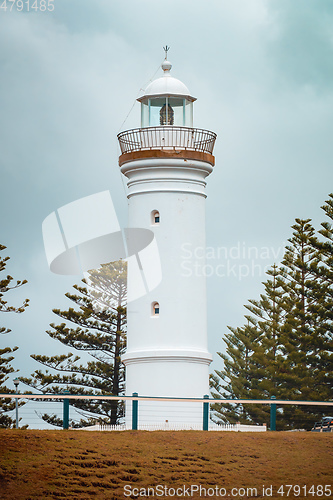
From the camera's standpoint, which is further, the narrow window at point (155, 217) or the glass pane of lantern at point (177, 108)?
the glass pane of lantern at point (177, 108)

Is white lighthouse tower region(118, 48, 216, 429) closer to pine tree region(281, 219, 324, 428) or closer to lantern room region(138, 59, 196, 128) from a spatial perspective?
lantern room region(138, 59, 196, 128)

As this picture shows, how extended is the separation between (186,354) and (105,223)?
585cm

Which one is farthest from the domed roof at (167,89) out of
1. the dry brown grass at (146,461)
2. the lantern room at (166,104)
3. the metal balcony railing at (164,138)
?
the dry brown grass at (146,461)

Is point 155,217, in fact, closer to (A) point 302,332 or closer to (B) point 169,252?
(B) point 169,252

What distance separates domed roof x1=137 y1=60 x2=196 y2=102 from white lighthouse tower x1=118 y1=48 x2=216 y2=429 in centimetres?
2

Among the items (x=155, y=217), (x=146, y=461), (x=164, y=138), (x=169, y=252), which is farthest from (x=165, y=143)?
(x=146, y=461)

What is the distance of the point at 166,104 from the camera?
24.1 meters

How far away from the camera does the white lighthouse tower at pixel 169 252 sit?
22.7 metres

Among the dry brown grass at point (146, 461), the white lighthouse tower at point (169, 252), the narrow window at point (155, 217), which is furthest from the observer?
the narrow window at point (155, 217)

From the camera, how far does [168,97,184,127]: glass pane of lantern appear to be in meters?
24.0

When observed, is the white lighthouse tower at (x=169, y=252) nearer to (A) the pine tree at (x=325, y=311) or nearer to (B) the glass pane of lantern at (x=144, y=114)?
(B) the glass pane of lantern at (x=144, y=114)

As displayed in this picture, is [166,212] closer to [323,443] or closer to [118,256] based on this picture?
[118,256]

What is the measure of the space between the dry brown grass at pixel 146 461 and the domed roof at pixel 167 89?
26.2ft

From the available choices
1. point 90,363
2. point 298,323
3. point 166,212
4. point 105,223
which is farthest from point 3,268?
point 166,212
